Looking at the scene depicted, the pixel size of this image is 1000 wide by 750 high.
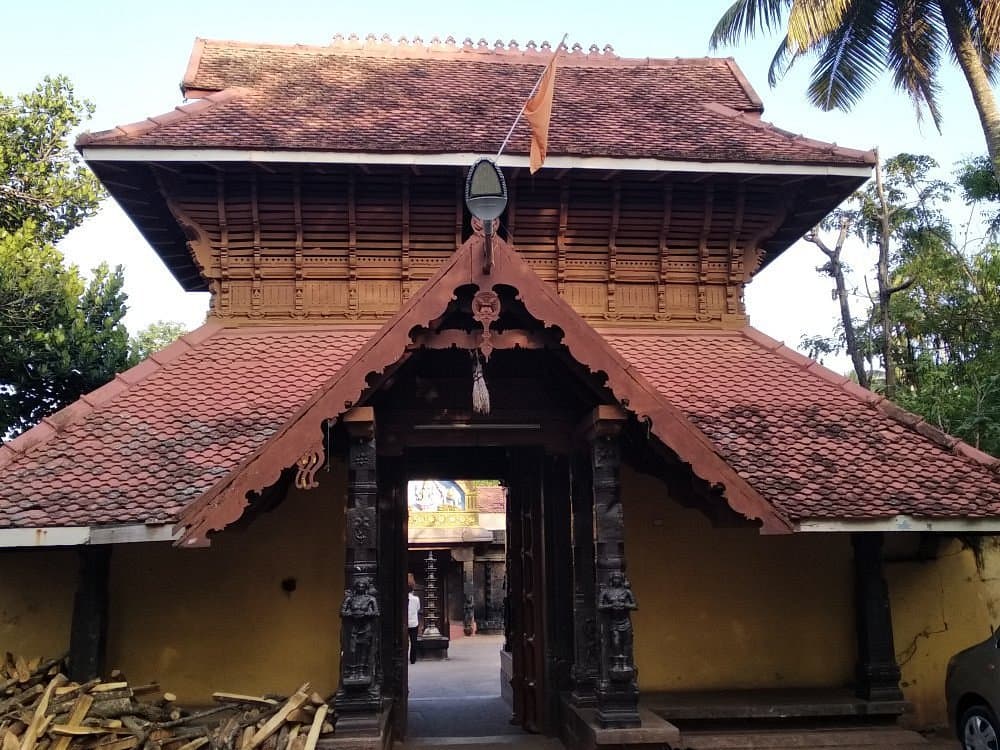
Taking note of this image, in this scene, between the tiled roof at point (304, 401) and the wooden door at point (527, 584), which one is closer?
the tiled roof at point (304, 401)

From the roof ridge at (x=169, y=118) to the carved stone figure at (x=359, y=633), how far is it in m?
5.43

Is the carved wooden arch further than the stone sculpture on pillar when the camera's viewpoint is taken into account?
No

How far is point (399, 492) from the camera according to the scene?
824cm

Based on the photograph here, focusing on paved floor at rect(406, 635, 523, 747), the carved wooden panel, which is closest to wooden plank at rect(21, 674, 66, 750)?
paved floor at rect(406, 635, 523, 747)

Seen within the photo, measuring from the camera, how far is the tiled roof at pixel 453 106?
8.73 metres

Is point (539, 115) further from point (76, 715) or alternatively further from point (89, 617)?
point (76, 715)

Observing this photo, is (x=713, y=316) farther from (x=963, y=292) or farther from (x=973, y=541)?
(x=963, y=292)

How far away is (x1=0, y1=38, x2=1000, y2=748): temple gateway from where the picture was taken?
6207 mm

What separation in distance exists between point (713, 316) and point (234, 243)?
5403mm

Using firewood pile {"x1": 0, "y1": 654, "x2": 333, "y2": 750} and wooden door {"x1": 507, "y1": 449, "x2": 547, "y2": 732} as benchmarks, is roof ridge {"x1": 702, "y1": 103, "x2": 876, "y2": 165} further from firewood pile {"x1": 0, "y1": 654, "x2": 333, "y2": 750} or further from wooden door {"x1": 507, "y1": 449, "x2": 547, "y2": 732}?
firewood pile {"x1": 0, "y1": 654, "x2": 333, "y2": 750}

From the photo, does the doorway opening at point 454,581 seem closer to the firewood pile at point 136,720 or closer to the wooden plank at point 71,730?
the firewood pile at point 136,720

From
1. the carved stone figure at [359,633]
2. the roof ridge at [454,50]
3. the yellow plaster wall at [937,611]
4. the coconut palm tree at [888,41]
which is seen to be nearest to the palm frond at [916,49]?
the coconut palm tree at [888,41]

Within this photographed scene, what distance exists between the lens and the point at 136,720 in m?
6.54

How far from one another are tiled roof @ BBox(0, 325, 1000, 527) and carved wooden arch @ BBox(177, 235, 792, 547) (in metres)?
0.44
